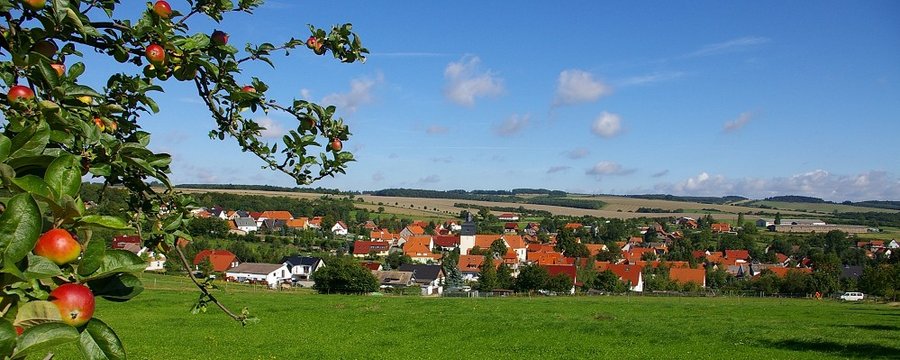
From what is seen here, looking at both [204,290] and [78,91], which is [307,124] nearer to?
[204,290]

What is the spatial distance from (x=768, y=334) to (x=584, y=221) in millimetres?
121519

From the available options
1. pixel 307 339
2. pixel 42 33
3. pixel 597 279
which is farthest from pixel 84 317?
pixel 597 279

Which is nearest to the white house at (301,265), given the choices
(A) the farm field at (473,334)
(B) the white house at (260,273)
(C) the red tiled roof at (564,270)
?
(B) the white house at (260,273)

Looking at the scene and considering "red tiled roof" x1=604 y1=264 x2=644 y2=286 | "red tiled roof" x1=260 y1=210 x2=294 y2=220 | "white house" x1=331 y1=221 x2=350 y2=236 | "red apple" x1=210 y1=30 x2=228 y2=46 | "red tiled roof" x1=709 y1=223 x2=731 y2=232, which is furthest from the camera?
"red tiled roof" x1=709 y1=223 x2=731 y2=232

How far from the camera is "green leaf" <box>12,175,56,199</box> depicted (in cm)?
140

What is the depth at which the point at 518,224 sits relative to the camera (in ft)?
479

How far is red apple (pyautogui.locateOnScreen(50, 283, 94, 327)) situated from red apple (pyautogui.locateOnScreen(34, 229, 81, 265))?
0.21ft

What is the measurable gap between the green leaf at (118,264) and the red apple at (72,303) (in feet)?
0.28

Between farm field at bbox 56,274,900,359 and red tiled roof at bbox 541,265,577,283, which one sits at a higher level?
farm field at bbox 56,274,900,359

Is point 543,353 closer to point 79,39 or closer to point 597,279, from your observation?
point 79,39

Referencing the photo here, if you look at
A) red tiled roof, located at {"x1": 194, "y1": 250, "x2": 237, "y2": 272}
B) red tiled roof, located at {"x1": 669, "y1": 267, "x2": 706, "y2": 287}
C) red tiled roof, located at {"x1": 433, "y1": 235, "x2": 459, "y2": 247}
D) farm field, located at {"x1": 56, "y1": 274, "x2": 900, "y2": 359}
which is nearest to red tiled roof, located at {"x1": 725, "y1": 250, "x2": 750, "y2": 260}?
red tiled roof, located at {"x1": 669, "y1": 267, "x2": 706, "y2": 287}

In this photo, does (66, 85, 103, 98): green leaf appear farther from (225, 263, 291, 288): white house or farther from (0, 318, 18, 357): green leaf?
(225, 263, 291, 288): white house

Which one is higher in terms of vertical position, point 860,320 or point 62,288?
point 62,288

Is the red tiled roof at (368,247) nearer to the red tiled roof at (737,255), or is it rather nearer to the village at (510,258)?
the village at (510,258)
